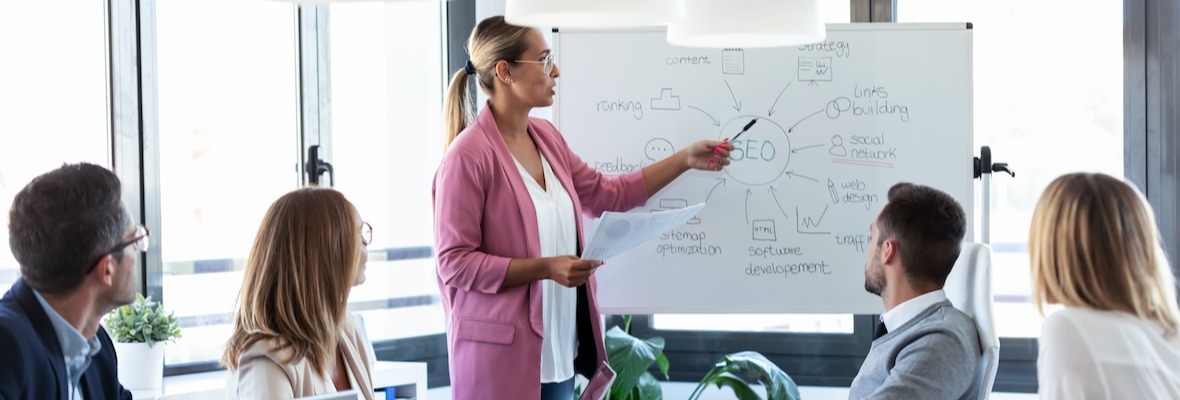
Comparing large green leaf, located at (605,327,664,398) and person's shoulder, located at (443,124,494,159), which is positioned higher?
person's shoulder, located at (443,124,494,159)

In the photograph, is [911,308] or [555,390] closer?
[911,308]

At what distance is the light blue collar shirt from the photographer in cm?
173

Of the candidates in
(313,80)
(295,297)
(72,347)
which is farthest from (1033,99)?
(72,347)

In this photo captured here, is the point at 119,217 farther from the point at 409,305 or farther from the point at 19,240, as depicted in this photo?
the point at 409,305

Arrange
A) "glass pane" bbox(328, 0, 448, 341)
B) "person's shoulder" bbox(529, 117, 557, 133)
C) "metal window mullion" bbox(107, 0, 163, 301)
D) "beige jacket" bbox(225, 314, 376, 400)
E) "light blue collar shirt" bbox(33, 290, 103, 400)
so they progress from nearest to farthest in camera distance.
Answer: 1. "light blue collar shirt" bbox(33, 290, 103, 400)
2. "beige jacket" bbox(225, 314, 376, 400)
3. "person's shoulder" bbox(529, 117, 557, 133)
4. "metal window mullion" bbox(107, 0, 163, 301)
5. "glass pane" bbox(328, 0, 448, 341)

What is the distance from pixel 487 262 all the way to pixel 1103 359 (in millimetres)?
1471

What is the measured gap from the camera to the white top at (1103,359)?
5.55ft

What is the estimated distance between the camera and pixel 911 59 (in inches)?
133

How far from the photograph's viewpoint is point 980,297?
7.76ft

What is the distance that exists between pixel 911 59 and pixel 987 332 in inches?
50.6

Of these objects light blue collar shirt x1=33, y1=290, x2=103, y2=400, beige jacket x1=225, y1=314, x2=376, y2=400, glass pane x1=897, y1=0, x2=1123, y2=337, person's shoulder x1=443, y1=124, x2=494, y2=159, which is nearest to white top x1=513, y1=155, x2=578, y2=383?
person's shoulder x1=443, y1=124, x2=494, y2=159

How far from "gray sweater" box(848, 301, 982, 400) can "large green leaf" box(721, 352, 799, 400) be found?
118 centimetres

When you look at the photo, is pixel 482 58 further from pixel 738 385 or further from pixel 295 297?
pixel 738 385

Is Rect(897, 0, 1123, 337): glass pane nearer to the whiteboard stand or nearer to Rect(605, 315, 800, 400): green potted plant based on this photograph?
the whiteboard stand
